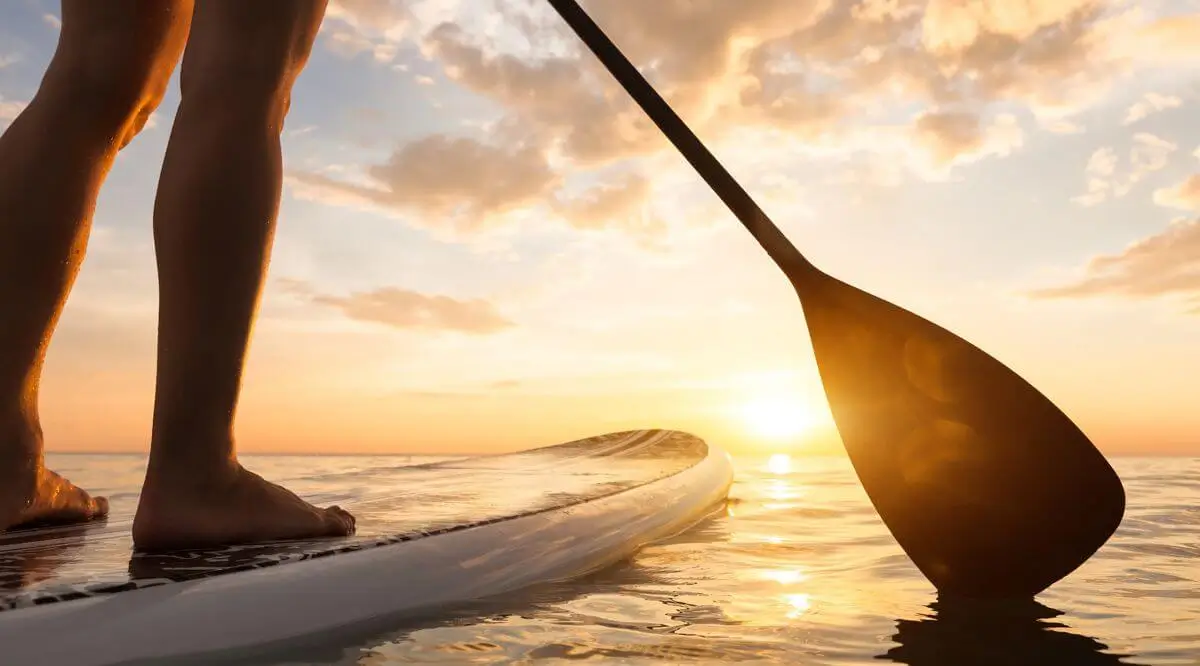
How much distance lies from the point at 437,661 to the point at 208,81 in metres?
0.98

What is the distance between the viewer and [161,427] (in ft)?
4.62

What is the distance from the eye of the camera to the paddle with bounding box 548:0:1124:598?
1673 mm

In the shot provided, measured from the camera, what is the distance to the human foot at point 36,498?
5.51ft

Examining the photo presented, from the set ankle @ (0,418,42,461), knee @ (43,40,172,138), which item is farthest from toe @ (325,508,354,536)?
knee @ (43,40,172,138)

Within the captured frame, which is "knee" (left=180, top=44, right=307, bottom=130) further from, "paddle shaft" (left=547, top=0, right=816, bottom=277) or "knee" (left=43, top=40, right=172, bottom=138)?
"paddle shaft" (left=547, top=0, right=816, bottom=277)

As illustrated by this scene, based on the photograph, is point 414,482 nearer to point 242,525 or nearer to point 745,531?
point 745,531

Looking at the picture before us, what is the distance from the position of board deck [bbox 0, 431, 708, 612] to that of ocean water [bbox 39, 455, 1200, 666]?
0.19 metres

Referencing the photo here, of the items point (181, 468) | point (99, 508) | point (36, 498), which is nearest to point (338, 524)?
point (181, 468)

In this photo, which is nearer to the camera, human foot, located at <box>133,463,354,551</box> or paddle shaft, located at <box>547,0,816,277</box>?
human foot, located at <box>133,463,354,551</box>

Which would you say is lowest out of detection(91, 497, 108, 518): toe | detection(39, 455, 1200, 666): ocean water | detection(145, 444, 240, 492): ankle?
detection(39, 455, 1200, 666): ocean water

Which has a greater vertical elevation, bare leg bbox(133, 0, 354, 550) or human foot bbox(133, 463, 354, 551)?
bare leg bbox(133, 0, 354, 550)

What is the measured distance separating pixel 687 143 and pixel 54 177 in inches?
50.7

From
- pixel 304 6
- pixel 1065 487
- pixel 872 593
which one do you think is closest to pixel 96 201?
pixel 304 6

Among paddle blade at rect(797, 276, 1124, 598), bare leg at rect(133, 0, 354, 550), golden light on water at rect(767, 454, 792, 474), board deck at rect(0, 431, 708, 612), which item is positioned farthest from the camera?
golden light on water at rect(767, 454, 792, 474)
